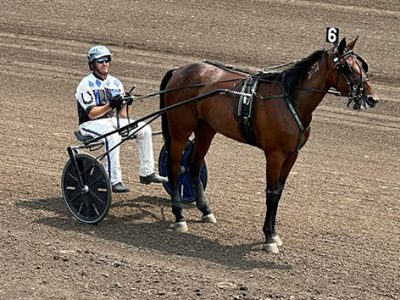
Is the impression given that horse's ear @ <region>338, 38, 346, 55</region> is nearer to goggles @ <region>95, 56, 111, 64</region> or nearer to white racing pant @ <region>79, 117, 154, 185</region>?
white racing pant @ <region>79, 117, 154, 185</region>

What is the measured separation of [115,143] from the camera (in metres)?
11.4

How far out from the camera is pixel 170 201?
478 inches

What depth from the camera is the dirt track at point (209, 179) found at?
987 centimetres

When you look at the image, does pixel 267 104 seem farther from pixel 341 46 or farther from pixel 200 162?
pixel 200 162

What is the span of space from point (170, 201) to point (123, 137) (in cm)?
99

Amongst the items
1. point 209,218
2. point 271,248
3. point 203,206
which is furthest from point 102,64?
point 271,248

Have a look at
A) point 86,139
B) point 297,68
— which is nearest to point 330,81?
point 297,68

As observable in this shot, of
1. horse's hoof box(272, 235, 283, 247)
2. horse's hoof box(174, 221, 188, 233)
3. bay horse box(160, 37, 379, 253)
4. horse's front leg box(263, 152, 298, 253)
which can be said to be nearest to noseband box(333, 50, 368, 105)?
bay horse box(160, 37, 379, 253)

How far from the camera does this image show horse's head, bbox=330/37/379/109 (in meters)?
10.1

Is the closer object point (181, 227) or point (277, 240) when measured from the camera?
point (277, 240)

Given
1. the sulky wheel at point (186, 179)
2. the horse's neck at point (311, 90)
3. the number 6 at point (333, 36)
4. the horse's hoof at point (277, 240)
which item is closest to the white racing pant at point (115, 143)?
the sulky wheel at point (186, 179)

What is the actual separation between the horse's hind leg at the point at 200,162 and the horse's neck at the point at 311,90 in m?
1.34

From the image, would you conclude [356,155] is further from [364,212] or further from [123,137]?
[123,137]

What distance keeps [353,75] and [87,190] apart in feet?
9.90
